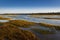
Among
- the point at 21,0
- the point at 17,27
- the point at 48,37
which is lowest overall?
the point at 48,37

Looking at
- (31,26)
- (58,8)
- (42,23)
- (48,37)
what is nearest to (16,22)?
(31,26)

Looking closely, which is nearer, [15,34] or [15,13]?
[15,34]

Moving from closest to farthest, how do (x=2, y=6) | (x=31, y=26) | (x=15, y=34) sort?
1. (x=15, y=34)
2. (x=31, y=26)
3. (x=2, y=6)

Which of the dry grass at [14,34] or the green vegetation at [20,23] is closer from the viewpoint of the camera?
the dry grass at [14,34]

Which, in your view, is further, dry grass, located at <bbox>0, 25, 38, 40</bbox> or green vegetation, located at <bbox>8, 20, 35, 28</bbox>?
green vegetation, located at <bbox>8, 20, 35, 28</bbox>

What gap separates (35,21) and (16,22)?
589 millimetres

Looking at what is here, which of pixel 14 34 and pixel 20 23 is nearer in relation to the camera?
pixel 14 34

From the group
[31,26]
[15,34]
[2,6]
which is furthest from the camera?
[2,6]

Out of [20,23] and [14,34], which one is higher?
[20,23]

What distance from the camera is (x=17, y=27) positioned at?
12.8 ft

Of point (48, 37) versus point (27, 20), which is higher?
point (27, 20)

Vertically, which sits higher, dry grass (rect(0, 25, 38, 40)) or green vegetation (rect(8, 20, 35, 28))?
green vegetation (rect(8, 20, 35, 28))

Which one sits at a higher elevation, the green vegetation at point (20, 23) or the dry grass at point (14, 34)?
the green vegetation at point (20, 23)

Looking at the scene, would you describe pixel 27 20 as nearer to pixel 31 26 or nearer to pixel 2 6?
pixel 31 26
